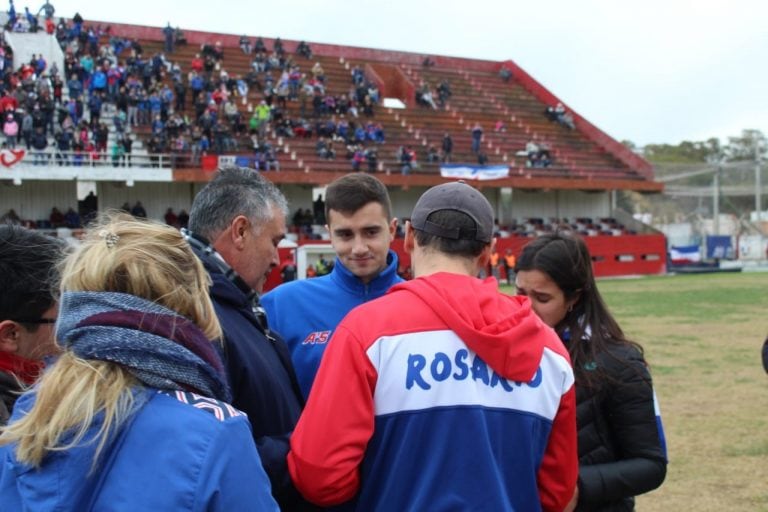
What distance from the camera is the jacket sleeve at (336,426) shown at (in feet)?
7.39

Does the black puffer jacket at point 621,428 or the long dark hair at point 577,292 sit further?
the long dark hair at point 577,292

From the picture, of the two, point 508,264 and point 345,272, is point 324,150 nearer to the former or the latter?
point 508,264

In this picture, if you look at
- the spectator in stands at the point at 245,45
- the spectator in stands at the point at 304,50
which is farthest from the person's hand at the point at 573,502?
the spectator in stands at the point at 304,50

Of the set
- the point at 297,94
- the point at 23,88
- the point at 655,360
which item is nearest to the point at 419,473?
the point at 655,360

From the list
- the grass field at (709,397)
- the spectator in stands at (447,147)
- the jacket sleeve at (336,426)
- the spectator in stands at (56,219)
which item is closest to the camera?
the jacket sleeve at (336,426)

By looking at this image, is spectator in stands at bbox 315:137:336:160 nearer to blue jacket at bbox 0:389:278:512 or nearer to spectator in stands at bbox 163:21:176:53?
spectator in stands at bbox 163:21:176:53

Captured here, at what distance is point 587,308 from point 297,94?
1553 inches

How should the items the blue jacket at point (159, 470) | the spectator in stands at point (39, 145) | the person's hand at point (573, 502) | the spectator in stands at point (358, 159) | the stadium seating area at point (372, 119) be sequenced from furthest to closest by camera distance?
the spectator in stands at point (358, 159) → the stadium seating area at point (372, 119) → the spectator in stands at point (39, 145) → the person's hand at point (573, 502) → the blue jacket at point (159, 470)

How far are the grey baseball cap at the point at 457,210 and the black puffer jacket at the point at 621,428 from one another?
81cm

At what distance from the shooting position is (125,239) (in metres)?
1.88

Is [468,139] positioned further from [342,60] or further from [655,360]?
Result: [655,360]

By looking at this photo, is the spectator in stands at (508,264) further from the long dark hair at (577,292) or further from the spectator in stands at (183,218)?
the long dark hair at (577,292)

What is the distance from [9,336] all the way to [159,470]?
Result: 1074 millimetres

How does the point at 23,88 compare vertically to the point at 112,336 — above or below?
above
